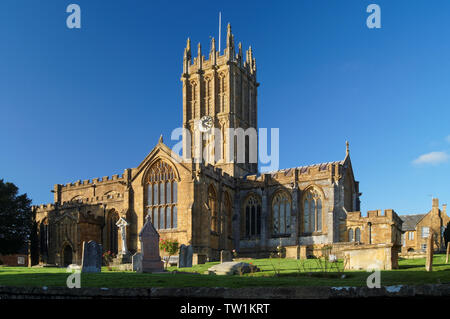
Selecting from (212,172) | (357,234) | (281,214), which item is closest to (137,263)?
(212,172)

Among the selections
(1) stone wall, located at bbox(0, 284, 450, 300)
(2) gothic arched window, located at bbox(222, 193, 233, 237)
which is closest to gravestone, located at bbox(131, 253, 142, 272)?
(1) stone wall, located at bbox(0, 284, 450, 300)

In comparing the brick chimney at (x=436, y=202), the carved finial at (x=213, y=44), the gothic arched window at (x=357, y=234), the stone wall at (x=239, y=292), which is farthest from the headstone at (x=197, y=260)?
the brick chimney at (x=436, y=202)

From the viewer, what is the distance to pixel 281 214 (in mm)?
50156

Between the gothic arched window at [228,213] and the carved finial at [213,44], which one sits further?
the carved finial at [213,44]

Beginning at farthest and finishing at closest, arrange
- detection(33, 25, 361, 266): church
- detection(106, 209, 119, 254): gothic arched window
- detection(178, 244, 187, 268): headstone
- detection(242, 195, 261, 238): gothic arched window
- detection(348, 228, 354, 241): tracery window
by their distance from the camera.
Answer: detection(106, 209, 119, 254): gothic arched window
detection(242, 195, 261, 238): gothic arched window
detection(33, 25, 361, 266): church
detection(348, 228, 354, 241): tracery window
detection(178, 244, 187, 268): headstone

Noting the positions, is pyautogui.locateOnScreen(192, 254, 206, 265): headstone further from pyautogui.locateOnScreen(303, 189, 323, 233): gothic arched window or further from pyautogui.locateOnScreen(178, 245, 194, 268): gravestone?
pyautogui.locateOnScreen(303, 189, 323, 233): gothic arched window

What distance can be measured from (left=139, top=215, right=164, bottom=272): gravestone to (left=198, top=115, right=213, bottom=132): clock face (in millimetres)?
35430

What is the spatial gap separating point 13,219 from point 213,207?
18.5 metres

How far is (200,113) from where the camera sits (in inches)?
2493

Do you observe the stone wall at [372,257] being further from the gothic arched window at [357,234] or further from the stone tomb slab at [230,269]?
the gothic arched window at [357,234]

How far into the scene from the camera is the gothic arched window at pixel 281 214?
49688mm

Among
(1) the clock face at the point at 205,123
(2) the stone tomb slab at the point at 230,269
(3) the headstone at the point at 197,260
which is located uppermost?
(1) the clock face at the point at 205,123

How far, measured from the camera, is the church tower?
61250mm
